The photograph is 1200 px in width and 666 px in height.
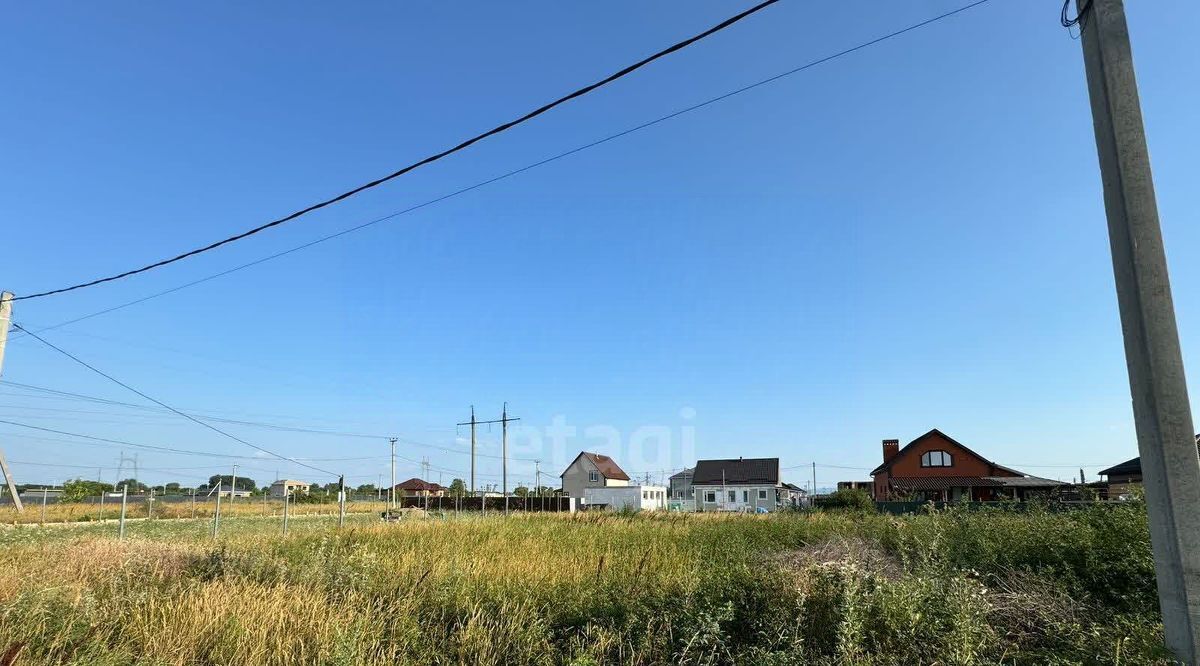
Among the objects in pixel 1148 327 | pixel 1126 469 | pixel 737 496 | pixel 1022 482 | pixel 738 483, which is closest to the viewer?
pixel 1148 327

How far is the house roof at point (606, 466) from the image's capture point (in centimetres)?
7436

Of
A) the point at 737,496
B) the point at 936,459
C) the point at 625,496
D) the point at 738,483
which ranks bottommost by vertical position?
the point at 737,496

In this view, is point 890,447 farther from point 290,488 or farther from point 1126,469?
point 290,488

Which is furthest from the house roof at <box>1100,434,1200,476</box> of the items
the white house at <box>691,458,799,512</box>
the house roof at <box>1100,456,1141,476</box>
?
the white house at <box>691,458,799,512</box>

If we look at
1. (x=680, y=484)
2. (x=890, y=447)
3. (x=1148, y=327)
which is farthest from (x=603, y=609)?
(x=680, y=484)

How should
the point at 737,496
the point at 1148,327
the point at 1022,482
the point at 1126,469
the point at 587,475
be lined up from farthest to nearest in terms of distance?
1. the point at 587,475
2. the point at 737,496
3. the point at 1022,482
4. the point at 1126,469
5. the point at 1148,327

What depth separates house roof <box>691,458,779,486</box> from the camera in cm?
6419

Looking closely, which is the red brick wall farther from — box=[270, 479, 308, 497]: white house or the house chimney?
box=[270, 479, 308, 497]: white house

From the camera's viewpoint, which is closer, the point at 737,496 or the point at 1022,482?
the point at 1022,482

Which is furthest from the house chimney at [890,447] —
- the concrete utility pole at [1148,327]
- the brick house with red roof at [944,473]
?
the concrete utility pole at [1148,327]

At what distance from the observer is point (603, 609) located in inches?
241

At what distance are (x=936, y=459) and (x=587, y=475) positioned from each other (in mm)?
38813

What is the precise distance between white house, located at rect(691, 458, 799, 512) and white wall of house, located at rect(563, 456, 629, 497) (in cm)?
1145

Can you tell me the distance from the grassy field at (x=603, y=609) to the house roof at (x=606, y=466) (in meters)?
66.3
